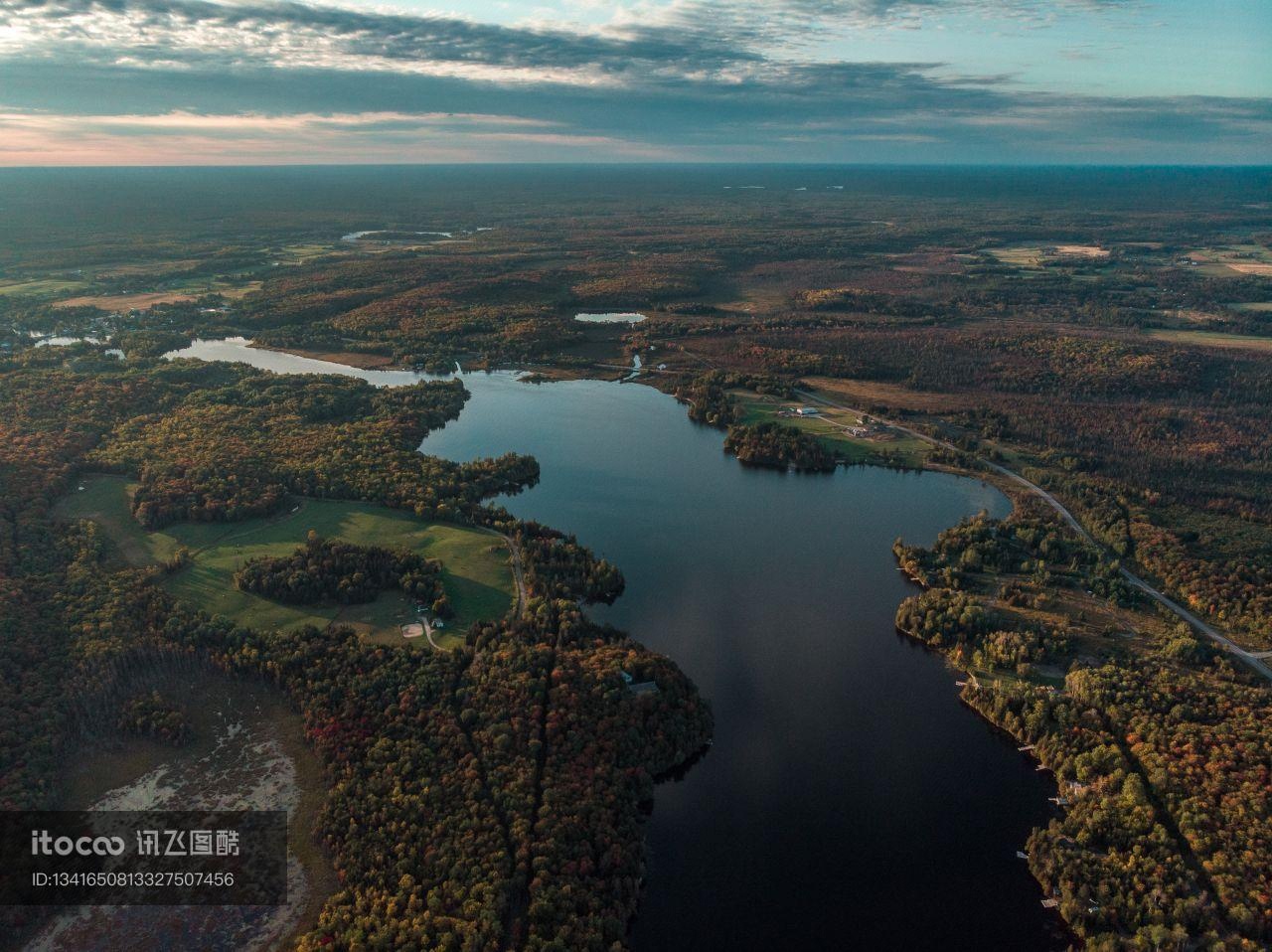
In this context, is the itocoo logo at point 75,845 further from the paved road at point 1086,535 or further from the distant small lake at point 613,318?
the distant small lake at point 613,318

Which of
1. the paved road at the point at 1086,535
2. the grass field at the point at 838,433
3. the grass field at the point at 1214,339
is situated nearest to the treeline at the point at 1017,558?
the paved road at the point at 1086,535

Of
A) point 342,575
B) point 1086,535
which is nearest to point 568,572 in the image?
point 342,575

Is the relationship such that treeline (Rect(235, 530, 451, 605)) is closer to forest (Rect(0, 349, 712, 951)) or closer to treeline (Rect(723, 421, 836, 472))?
forest (Rect(0, 349, 712, 951))

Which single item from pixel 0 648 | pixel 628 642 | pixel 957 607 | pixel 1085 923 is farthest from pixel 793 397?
pixel 0 648

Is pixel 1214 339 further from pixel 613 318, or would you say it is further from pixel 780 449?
pixel 613 318

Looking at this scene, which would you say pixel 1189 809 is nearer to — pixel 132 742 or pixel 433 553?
pixel 433 553
